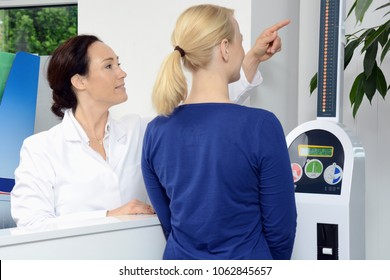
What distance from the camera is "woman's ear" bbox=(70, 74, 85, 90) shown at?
2.57 m

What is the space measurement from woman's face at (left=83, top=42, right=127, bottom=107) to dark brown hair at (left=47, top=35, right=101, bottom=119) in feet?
0.09

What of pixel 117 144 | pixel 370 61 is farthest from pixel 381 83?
pixel 117 144

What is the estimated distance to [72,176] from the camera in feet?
7.64

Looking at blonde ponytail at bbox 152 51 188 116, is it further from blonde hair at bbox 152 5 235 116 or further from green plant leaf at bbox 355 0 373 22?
green plant leaf at bbox 355 0 373 22

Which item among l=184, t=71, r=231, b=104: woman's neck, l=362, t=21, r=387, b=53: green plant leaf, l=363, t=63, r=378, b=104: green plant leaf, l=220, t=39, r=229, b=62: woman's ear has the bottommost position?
l=184, t=71, r=231, b=104: woman's neck

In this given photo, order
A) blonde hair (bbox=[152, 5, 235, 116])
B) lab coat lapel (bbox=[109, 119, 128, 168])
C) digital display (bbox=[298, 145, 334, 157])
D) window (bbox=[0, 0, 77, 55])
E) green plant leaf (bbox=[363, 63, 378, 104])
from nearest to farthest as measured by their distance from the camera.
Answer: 1. blonde hair (bbox=[152, 5, 235, 116])
2. digital display (bbox=[298, 145, 334, 157])
3. lab coat lapel (bbox=[109, 119, 128, 168])
4. green plant leaf (bbox=[363, 63, 378, 104])
5. window (bbox=[0, 0, 77, 55])

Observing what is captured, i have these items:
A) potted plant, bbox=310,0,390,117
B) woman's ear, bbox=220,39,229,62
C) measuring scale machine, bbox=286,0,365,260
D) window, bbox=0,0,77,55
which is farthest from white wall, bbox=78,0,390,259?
window, bbox=0,0,77,55

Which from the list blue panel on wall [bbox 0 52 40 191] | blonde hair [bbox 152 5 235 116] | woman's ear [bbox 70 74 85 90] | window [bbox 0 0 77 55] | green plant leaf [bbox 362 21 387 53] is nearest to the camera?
blonde hair [bbox 152 5 235 116]

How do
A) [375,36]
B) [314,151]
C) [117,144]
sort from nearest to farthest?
[314,151] < [117,144] < [375,36]

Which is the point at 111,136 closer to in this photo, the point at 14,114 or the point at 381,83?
the point at 14,114

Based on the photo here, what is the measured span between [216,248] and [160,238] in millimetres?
302

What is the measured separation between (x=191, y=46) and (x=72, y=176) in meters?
0.74

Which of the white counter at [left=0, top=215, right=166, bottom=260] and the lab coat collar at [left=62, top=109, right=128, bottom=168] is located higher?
the lab coat collar at [left=62, top=109, right=128, bottom=168]
